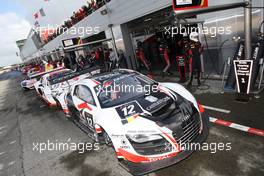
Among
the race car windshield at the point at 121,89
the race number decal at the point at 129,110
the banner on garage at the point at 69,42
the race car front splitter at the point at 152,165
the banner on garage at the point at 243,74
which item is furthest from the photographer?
the banner on garage at the point at 69,42

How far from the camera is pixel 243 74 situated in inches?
208

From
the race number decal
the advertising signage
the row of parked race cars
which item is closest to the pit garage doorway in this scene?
the advertising signage

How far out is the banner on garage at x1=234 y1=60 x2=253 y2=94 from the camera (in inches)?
203

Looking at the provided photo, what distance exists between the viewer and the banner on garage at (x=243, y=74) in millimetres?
5152

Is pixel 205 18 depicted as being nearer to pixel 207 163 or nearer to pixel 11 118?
pixel 207 163

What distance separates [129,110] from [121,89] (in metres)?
0.88

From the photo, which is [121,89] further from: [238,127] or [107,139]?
[238,127]

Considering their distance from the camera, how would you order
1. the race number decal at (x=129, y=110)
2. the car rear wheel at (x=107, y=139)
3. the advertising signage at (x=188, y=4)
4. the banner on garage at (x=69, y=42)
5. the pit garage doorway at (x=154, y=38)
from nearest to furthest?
the race number decal at (x=129, y=110)
the car rear wheel at (x=107, y=139)
the advertising signage at (x=188, y=4)
the pit garage doorway at (x=154, y=38)
the banner on garage at (x=69, y=42)

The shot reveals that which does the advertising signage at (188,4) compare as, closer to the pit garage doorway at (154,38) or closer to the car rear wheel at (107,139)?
the car rear wheel at (107,139)

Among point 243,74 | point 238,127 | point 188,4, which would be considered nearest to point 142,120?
point 238,127

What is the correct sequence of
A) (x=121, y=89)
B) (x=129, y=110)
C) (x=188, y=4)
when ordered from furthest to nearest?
1. (x=188, y=4)
2. (x=121, y=89)
3. (x=129, y=110)

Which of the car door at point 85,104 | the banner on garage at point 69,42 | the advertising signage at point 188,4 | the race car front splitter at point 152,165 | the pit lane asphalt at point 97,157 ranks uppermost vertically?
the advertising signage at point 188,4

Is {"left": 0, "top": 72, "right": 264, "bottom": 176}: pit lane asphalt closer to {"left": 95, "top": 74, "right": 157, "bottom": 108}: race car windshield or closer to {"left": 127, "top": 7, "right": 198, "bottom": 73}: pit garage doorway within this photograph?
{"left": 95, "top": 74, "right": 157, "bottom": 108}: race car windshield

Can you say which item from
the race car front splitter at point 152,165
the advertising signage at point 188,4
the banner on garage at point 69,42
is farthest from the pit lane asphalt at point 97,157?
the banner on garage at point 69,42
